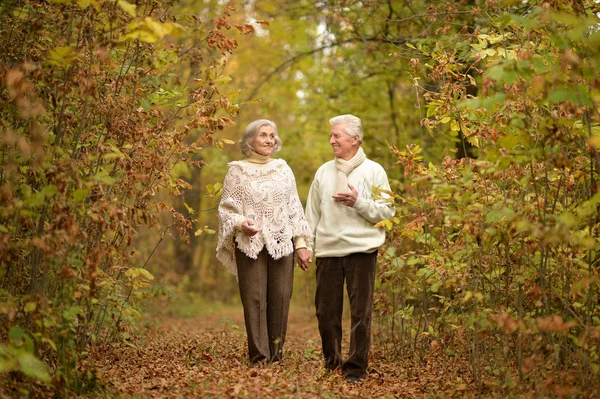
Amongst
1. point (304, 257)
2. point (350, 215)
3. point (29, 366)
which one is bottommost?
point (29, 366)

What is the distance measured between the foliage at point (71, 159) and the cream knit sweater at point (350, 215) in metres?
1.08

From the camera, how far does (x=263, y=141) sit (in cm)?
630

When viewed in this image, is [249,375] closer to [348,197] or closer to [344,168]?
[348,197]

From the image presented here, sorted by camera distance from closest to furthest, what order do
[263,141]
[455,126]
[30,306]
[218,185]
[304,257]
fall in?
1. [30,306]
2. [455,126]
3. [304,257]
4. [263,141]
5. [218,185]

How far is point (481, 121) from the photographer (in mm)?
5746

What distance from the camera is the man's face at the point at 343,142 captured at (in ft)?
20.4

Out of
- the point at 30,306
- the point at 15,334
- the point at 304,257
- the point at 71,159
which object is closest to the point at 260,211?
the point at 304,257

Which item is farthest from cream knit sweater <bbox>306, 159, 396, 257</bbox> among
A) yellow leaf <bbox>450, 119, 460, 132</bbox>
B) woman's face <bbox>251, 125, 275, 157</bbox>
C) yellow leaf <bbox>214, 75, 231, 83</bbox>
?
yellow leaf <bbox>214, 75, 231, 83</bbox>

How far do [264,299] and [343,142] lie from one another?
1.55 metres

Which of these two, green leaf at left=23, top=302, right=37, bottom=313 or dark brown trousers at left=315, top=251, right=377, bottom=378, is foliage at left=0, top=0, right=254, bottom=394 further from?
dark brown trousers at left=315, top=251, right=377, bottom=378

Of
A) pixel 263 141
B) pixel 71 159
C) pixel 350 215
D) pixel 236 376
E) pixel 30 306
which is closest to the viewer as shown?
pixel 30 306

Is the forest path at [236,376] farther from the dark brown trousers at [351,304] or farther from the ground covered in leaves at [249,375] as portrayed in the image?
the dark brown trousers at [351,304]

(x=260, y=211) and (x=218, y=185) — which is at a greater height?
(x=218, y=185)

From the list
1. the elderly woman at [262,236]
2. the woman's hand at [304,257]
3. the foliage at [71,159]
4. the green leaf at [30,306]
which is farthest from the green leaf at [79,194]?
the woman's hand at [304,257]
